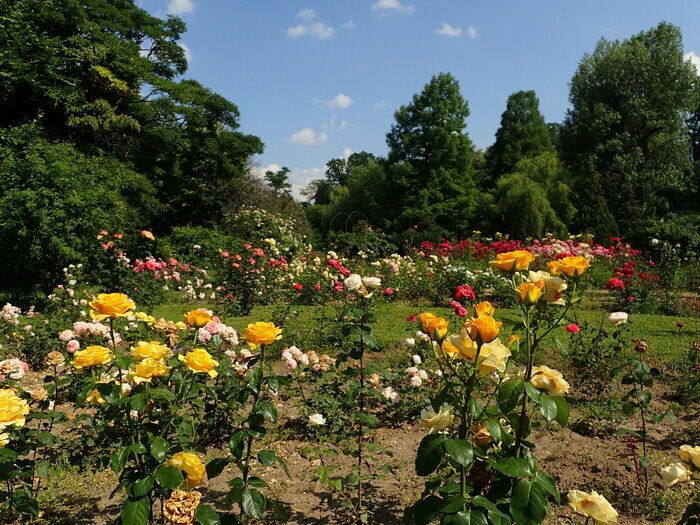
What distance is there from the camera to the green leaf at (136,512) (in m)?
1.43

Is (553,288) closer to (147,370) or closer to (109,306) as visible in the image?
(147,370)

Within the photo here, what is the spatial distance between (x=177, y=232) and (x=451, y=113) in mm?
14693

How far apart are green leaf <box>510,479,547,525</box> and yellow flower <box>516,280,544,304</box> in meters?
0.51

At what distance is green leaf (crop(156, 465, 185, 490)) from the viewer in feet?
4.79

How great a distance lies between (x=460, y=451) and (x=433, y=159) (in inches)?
920

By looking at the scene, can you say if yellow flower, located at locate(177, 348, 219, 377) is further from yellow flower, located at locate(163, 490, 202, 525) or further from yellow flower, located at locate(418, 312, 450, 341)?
yellow flower, located at locate(418, 312, 450, 341)

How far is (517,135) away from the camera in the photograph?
2589 centimetres

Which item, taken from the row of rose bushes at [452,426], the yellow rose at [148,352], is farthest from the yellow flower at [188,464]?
the yellow rose at [148,352]

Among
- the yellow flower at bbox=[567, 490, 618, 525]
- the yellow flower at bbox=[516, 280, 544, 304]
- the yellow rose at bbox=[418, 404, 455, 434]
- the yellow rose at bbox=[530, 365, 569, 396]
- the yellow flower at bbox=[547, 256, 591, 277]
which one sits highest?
the yellow flower at bbox=[547, 256, 591, 277]

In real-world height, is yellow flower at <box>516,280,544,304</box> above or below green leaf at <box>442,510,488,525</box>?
above

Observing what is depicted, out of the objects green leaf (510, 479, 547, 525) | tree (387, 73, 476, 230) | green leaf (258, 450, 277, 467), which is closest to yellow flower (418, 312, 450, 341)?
green leaf (510, 479, 547, 525)

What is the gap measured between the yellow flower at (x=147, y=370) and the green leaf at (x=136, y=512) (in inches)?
15.7

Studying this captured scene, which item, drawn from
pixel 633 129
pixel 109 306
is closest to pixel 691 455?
pixel 109 306

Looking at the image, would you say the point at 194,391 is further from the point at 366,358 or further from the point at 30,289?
the point at 30,289
